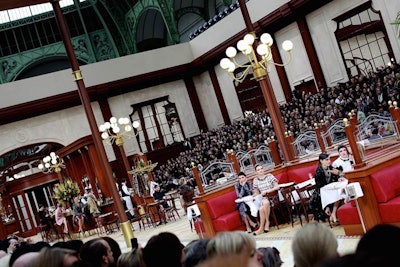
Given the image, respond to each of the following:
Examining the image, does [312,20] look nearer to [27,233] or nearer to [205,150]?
[205,150]

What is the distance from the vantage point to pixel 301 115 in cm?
1786

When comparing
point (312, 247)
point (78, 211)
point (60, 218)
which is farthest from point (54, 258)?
point (60, 218)

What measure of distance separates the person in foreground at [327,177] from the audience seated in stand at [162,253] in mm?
5331

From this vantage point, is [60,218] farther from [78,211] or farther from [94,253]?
[94,253]

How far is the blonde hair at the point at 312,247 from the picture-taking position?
2.28m

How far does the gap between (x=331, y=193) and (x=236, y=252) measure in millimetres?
6125

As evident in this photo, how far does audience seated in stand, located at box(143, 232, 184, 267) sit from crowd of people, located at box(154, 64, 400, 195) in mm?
8141

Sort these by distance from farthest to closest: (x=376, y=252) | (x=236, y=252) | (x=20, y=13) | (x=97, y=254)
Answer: (x=20, y=13) < (x=97, y=254) < (x=236, y=252) < (x=376, y=252)

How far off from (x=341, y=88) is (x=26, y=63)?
1929cm

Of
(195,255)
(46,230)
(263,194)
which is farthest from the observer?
(46,230)

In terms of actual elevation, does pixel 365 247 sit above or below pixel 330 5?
below

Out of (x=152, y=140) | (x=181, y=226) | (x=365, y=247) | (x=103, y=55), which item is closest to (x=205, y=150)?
(x=152, y=140)

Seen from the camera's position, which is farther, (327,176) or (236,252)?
(327,176)

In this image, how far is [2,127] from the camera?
23047 millimetres
